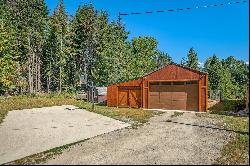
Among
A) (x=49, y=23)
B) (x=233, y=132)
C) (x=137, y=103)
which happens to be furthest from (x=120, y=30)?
(x=233, y=132)

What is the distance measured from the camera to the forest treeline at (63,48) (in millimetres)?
55688

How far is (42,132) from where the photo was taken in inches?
760

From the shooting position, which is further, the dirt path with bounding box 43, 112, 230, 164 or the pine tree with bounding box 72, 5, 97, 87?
the pine tree with bounding box 72, 5, 97, 87

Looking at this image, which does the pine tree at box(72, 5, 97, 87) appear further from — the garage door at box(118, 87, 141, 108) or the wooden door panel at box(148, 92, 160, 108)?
the wooden door panel at box(148, 92, 160, 108)

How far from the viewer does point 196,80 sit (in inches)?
1241

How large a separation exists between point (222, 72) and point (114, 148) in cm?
8024

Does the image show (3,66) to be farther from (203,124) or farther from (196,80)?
(203,124)

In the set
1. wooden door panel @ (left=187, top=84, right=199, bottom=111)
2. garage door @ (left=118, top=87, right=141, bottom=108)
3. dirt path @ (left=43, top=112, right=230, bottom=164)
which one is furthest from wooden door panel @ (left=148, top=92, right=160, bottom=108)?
dirt path @ (left=43, top=112, right=230, bottom=164)

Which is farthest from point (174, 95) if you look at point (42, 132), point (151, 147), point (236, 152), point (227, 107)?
point (236, 152)

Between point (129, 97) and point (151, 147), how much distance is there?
21721 mm

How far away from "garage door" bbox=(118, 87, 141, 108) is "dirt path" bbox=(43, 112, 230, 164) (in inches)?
621

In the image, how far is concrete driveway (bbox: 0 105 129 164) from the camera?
14.8 meters

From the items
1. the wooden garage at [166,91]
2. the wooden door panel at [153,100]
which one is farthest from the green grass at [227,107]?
the wooden door panel at [153,100]

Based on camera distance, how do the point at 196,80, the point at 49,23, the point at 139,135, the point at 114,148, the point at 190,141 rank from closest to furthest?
the point at 114,148 → the point at 190,141 → the point at 139,135 → the point at 196,80 → the point at 49,23
